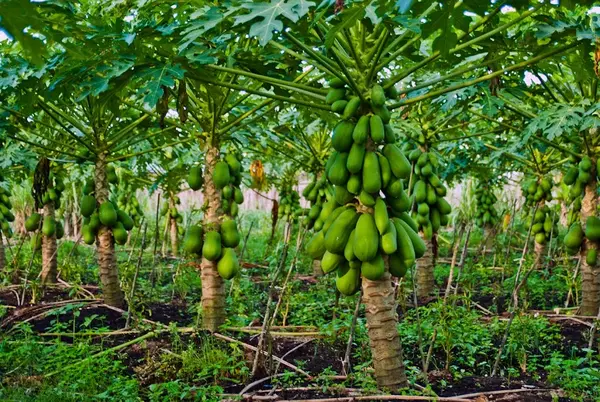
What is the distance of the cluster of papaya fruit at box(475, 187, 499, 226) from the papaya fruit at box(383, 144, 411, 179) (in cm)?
731

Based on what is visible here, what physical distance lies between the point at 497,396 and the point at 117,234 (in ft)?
10.7

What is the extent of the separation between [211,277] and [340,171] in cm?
168

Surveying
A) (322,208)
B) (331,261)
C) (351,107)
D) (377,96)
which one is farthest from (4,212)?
(377,96)

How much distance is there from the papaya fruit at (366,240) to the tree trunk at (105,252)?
2.87 metres

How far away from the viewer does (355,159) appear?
3016mm

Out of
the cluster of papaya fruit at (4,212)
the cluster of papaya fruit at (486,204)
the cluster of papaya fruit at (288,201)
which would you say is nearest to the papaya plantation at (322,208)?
the cluster of papaya fruit at (4,212)

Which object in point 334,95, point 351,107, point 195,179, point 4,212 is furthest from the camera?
point 4,212

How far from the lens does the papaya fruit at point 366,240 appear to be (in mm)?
2916

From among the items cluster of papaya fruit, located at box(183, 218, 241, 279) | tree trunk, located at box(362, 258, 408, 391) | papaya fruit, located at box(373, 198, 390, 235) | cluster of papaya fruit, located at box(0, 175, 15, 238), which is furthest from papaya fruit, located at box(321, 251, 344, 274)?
cluster of papaya fruit, located at box(0, 175, 15, 238)

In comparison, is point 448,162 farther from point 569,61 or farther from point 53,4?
point 53,4

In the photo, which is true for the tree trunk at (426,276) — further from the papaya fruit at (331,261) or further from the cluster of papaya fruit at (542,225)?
the papaya fruit at (331,261)

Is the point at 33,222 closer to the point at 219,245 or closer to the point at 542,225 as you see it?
the point at 219,245

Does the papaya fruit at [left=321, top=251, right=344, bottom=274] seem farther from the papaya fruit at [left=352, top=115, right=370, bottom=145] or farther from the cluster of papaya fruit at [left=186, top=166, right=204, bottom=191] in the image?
the cluster of papaya fruit at [left=186, top=166, right=204, bottom=191]

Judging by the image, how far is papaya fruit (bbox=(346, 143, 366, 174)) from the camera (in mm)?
3016
